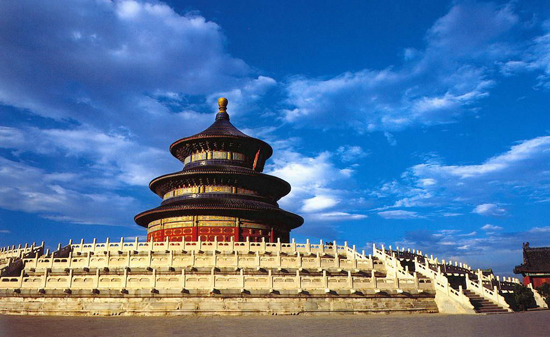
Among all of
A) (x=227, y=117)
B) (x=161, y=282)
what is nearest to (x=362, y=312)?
(x=161, y=282)

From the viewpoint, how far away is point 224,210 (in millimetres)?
38062

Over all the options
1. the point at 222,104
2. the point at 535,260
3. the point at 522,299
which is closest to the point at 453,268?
the point at 522,299

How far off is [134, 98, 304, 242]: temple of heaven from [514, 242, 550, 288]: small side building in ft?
87.9

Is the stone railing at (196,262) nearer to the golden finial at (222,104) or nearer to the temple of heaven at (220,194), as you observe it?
the temple of heaven at (220,194)

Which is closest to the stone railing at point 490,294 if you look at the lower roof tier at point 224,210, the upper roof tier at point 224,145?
the lower roof tier at point 224,210

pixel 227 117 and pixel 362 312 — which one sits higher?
pixel 227 117

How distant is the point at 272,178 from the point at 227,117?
1308 cm

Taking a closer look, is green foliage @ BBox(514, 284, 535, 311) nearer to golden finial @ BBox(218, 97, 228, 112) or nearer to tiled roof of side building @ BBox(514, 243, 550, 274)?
tiled roof of side building @ BBox(514, 243, 550, 274)

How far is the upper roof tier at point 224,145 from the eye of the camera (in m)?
44.4

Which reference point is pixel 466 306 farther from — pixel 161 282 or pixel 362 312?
pixel 161 282

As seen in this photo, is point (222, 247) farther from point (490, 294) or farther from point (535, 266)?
point (535, 266)

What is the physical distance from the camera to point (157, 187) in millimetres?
45188

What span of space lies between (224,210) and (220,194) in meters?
2.81

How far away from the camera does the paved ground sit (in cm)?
1380
